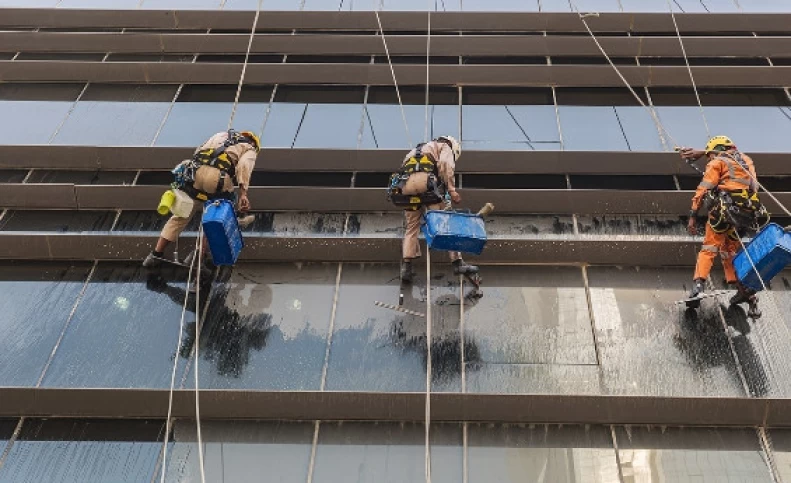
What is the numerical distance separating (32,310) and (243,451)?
11.2 ft

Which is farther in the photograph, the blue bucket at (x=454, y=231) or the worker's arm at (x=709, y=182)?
the worker's arm at (x=709, y=182)

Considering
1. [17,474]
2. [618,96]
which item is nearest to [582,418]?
[17,474]

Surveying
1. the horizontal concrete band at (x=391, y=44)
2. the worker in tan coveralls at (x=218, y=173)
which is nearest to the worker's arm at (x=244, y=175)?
the worker in tan coveralls at (x=218, y=173)

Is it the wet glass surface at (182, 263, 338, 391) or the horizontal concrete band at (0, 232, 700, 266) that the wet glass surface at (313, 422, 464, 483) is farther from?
the horizontal concrete band at (0, 232, 700, 266)

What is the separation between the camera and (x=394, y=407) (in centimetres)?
761

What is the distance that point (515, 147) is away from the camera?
1109 cm

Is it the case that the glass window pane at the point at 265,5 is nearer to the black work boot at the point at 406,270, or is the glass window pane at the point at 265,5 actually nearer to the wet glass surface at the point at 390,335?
the wet glass surface at the point at 390,335

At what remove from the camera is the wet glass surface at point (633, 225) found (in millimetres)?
9945

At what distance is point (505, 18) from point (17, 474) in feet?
33.2

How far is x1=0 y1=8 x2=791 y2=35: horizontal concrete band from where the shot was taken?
13.2m

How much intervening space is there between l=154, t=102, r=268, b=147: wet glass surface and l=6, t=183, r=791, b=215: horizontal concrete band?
127cm

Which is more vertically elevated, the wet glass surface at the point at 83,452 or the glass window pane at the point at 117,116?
the glass window pane at the point at 117,116

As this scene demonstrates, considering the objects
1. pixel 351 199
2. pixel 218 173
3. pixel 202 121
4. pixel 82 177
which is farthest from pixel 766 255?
pixel 82 177

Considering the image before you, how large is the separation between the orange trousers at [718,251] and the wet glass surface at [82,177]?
298 inches
